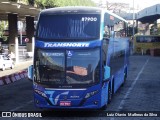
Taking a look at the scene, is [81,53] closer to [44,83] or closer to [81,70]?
[81,70]

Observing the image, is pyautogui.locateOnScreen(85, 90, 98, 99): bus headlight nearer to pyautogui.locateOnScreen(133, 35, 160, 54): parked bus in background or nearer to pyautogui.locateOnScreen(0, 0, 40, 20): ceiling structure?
pyautogui.locateOnScreen(0, 0, 40, 20): ceiling structure

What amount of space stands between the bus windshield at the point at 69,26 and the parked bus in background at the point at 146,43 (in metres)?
49.8

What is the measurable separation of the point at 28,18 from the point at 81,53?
40847 mm

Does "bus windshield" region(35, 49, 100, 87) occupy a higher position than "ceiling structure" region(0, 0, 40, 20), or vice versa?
"ceiling structure" region(0, 0, 40, 20)

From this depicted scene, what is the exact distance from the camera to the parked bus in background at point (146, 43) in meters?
62.7

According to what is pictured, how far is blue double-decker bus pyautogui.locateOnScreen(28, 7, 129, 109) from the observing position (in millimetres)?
13258

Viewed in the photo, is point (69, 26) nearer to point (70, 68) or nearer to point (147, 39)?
point (70, 68)

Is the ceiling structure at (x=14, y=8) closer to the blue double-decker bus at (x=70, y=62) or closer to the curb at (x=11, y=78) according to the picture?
the curb at (x=11, y=78)

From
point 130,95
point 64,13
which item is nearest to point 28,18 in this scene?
point 130,95

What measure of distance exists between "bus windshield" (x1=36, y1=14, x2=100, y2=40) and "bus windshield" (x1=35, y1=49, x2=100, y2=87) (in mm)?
614

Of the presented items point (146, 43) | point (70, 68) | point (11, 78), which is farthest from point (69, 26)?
point (146, 43)

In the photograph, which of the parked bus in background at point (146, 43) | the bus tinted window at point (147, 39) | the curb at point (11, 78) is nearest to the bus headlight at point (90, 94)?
the curb at point (11, 78)

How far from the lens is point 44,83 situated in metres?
13.5

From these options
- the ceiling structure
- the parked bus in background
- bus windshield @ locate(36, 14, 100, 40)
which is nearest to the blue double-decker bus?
bus windshield @ locate(36, 14, 100, 40)
